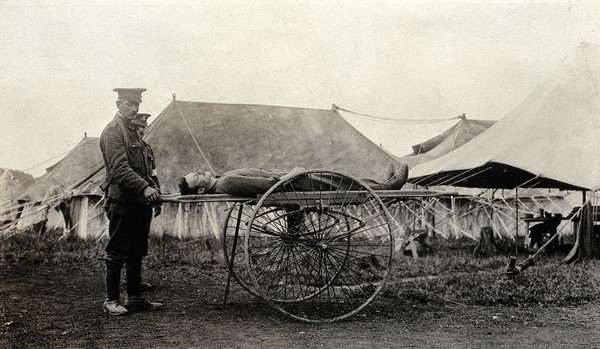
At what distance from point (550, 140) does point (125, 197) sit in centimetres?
800

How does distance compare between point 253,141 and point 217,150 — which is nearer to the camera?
point 217,150

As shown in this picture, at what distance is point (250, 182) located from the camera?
14.8 ft

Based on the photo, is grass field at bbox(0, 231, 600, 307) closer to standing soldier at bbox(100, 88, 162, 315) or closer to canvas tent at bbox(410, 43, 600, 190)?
canvas tent at bbox(410, 43, 600, 190)

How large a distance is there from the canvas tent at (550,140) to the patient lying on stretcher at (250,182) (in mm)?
5654

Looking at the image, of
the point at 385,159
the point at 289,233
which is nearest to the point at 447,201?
the point at 385,159

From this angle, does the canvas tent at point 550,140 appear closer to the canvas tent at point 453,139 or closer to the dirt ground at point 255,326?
the dirt ground at point 255,326

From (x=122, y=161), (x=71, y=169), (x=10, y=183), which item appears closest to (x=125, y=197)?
(x=122, y=161)

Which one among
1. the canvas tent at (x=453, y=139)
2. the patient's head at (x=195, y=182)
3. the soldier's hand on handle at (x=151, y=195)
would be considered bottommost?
the soldier's hand on handle at (x=151, y=195)

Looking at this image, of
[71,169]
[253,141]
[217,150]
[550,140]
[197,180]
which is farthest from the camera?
[71,169]

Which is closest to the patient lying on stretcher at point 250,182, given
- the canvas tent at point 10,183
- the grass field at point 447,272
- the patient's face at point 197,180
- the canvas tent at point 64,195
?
the patient's face at point 197,180

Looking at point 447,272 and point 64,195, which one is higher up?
point 64,195

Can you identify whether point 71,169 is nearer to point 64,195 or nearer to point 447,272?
point 64,195

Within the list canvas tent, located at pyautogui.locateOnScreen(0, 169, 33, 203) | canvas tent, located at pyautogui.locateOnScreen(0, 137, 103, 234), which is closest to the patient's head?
canvas tent, located at pyautogui.locateOnScreen(0, 137, 103, 234)

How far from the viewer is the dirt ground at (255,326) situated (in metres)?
3.84
